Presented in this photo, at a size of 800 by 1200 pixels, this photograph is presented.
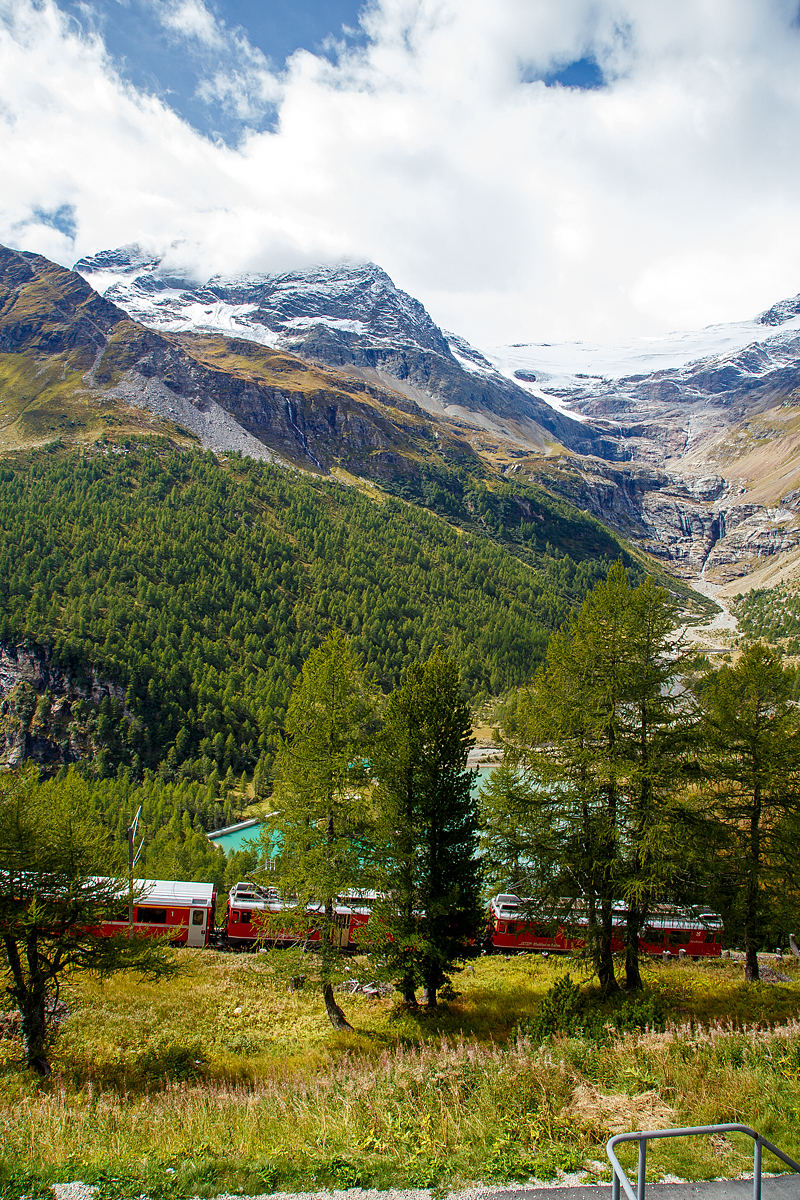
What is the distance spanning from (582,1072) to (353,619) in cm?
15150

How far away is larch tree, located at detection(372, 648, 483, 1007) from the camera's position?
1914 centimetres

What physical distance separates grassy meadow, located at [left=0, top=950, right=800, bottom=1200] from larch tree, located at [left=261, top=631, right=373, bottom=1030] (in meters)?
1.82

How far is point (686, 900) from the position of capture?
18.0m

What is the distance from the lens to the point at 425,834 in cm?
2003

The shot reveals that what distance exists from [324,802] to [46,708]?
11743 cm

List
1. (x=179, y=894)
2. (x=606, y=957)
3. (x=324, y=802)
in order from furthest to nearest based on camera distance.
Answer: (x=179, y=894)
(x=324, y=802)
(x=606, y=957)

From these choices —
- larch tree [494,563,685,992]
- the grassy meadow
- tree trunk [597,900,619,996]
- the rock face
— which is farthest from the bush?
the rock face

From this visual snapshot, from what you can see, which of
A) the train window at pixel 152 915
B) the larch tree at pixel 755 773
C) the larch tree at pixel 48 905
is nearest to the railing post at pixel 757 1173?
the larch tree at pixel 755 773

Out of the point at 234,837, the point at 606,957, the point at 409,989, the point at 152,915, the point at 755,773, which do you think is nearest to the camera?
the point at 606,957

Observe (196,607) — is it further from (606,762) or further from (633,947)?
(606,762)

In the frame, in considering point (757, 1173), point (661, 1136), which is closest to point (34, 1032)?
point (661, 1136)

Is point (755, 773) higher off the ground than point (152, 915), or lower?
higher

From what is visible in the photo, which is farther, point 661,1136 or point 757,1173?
point 757,1173

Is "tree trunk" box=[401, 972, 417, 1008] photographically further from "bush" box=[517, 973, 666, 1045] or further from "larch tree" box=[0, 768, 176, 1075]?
"larch tree" box=[0, 768, 176, 1075]
